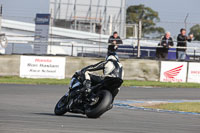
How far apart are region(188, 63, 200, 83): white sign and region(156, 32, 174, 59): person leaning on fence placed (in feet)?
4.40

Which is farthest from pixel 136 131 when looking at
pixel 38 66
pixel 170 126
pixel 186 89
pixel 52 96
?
pixel 38 66

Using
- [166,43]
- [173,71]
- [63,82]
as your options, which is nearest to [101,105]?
[63,82]

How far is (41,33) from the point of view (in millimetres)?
25875

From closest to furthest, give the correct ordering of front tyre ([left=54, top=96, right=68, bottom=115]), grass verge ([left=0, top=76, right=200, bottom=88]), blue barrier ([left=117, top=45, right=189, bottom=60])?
front tyre ([left=54, top=96, right=68, bottom=115]) → grass verge ([left=0, top=76, right=200, bottom=88]) → blue barrier ([left=117, top=45, right=189, bottom=60])

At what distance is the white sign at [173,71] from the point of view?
23.3 metres

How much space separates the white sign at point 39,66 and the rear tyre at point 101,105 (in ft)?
43.5

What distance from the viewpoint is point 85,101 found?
10328 millimetres

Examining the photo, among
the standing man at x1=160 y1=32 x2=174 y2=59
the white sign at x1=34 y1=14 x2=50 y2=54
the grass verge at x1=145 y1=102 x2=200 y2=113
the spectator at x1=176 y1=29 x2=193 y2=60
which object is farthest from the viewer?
the white sign at x1=34 y1=14 x2=50 y2=54

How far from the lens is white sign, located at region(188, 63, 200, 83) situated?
2327 cm

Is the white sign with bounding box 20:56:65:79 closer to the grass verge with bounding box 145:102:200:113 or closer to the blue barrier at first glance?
the blue barrier

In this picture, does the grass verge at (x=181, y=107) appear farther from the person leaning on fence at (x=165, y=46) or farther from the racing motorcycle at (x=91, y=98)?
the person leaning on fence at (x=165, y=46)

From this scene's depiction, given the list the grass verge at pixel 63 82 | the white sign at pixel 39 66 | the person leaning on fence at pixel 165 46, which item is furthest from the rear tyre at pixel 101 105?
the person leaning on fence at pixel 165 46

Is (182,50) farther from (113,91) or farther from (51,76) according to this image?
(113,91)

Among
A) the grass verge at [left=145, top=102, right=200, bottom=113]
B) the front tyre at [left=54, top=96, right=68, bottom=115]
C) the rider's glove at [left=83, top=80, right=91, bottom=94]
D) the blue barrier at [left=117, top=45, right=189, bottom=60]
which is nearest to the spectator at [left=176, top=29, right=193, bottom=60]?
the blue barrier at [left=117, top=45, right=189, bottom=60]
